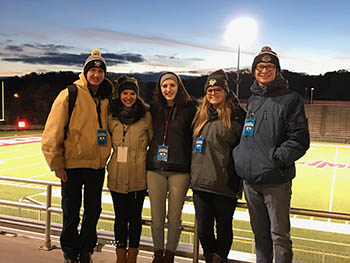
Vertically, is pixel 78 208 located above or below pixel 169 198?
→ below

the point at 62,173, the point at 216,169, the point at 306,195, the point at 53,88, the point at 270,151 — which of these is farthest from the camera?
the point at 53,88

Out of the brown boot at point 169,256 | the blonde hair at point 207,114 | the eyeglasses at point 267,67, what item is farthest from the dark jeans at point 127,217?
the eyeglasses at point 267,67

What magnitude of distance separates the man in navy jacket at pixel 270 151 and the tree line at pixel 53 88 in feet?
92.0

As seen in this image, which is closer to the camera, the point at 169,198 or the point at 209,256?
the point at 209,256

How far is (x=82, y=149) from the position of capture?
2.83 metres

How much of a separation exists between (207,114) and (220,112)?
0.34 feet

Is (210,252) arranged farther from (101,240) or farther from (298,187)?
(298,187)

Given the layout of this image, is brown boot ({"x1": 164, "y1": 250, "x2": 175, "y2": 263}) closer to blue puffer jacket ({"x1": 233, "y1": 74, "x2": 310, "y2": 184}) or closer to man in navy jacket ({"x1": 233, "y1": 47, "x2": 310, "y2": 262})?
man in navy jacket ({"x1": 233, "y1": 47, "x2": 310, "y2": 262})

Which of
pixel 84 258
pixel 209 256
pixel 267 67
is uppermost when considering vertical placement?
pixel 267 67

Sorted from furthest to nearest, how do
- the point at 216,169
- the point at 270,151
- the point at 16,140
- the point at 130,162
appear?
the point at 16,140 → the point at 130,162 → the point at 216,169 → the point at 270,151

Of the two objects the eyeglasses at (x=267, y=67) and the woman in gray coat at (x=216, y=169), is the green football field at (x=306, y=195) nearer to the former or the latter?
the woman in gray coat at (x=216, y=169)

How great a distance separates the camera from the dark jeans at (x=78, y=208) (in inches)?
114

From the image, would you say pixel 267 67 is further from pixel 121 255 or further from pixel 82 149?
pixel 121 255

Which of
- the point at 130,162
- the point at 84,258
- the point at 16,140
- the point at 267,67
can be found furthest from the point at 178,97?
the point at 16,140
